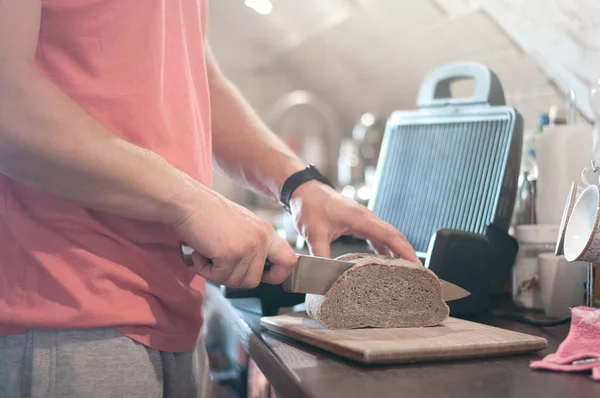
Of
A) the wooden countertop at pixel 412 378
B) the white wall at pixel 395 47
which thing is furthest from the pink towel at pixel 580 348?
the white wall at pixel 395 47

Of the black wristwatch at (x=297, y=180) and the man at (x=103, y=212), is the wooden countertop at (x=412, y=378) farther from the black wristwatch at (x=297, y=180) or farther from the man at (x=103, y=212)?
the black wristwatch at (x=297, y=180)

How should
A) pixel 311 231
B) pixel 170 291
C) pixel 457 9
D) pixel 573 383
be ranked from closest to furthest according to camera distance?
1. pixel 573 383
2. pixel 170 291
3. pixel 311 231
4. pixel 457 9

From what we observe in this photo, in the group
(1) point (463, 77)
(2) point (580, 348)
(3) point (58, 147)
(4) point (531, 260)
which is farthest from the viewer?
(1) point (463, 77)

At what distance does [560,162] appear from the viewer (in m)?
1.10

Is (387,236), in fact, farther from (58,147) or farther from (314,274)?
(58,147)

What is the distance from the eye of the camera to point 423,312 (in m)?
0.82

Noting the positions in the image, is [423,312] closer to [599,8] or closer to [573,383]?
[573,383]

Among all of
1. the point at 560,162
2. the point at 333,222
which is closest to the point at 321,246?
the point at 333,222

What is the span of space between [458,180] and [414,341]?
487 millimetres

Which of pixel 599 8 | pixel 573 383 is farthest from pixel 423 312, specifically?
pixel 599 8

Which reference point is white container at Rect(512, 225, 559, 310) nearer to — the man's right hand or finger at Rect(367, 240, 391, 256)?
finger at Rect(367, 240, 391, 256)

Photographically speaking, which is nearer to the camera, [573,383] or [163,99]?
[573,383]

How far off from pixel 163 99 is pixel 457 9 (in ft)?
4.09

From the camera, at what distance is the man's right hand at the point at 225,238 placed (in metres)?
0.64
